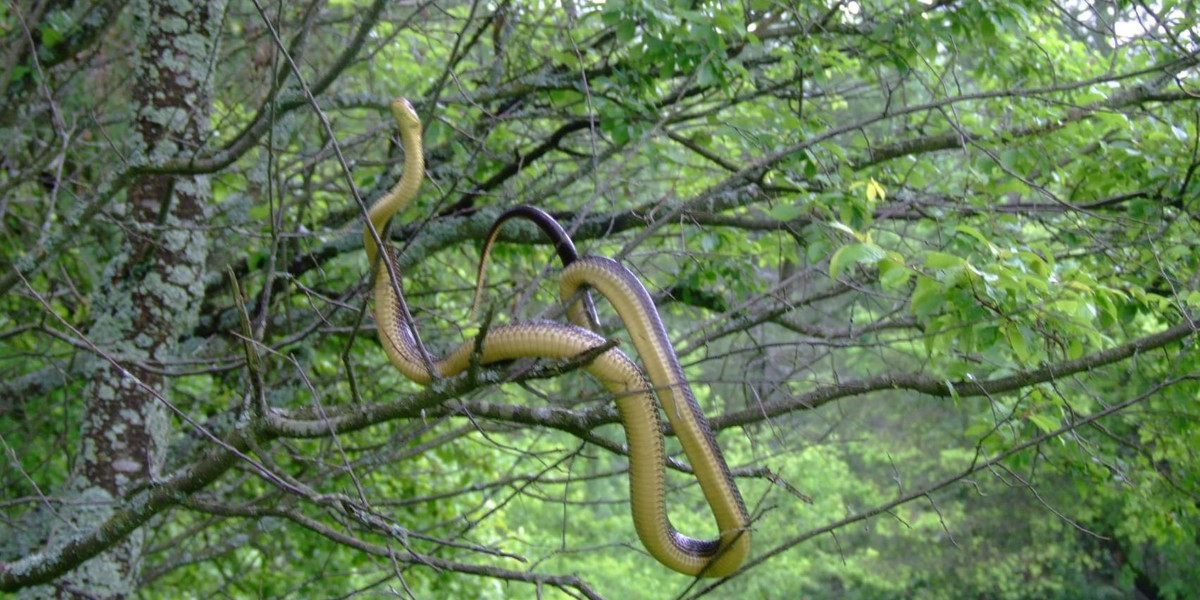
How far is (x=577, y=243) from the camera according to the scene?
534cm

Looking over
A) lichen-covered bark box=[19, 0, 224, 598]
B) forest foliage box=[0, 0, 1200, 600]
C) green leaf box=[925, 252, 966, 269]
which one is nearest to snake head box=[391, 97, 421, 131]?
forest foliage box=[0, 0, 1200, 600]

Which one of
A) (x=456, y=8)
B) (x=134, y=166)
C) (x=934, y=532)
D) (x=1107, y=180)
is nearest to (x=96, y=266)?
(x=456, y=8)

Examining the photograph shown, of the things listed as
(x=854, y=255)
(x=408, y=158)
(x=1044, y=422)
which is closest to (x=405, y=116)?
(x=408, y=158)

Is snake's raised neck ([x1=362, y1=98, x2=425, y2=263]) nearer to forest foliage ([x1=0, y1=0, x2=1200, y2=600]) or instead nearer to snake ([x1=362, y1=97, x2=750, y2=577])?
snake ([x1=362, y1=97, x2=750, y2=577])

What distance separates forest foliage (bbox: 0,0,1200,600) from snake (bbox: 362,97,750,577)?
0.11m

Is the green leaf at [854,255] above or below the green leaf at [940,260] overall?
above

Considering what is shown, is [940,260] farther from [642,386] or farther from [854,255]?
[642,386]

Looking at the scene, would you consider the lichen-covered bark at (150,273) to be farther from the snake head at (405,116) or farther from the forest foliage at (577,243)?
the snake head at (405,116)

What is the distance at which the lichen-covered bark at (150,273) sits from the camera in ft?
13.3

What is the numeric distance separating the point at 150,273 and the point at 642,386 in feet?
8.19

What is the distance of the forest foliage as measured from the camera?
301 cm

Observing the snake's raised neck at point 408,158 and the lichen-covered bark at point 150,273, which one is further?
the lichen-covered bark at point 150,273

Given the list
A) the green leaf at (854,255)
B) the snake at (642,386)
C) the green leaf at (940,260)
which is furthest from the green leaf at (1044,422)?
the snake at (642,386)

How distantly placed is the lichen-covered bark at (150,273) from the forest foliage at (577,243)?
0.02m
